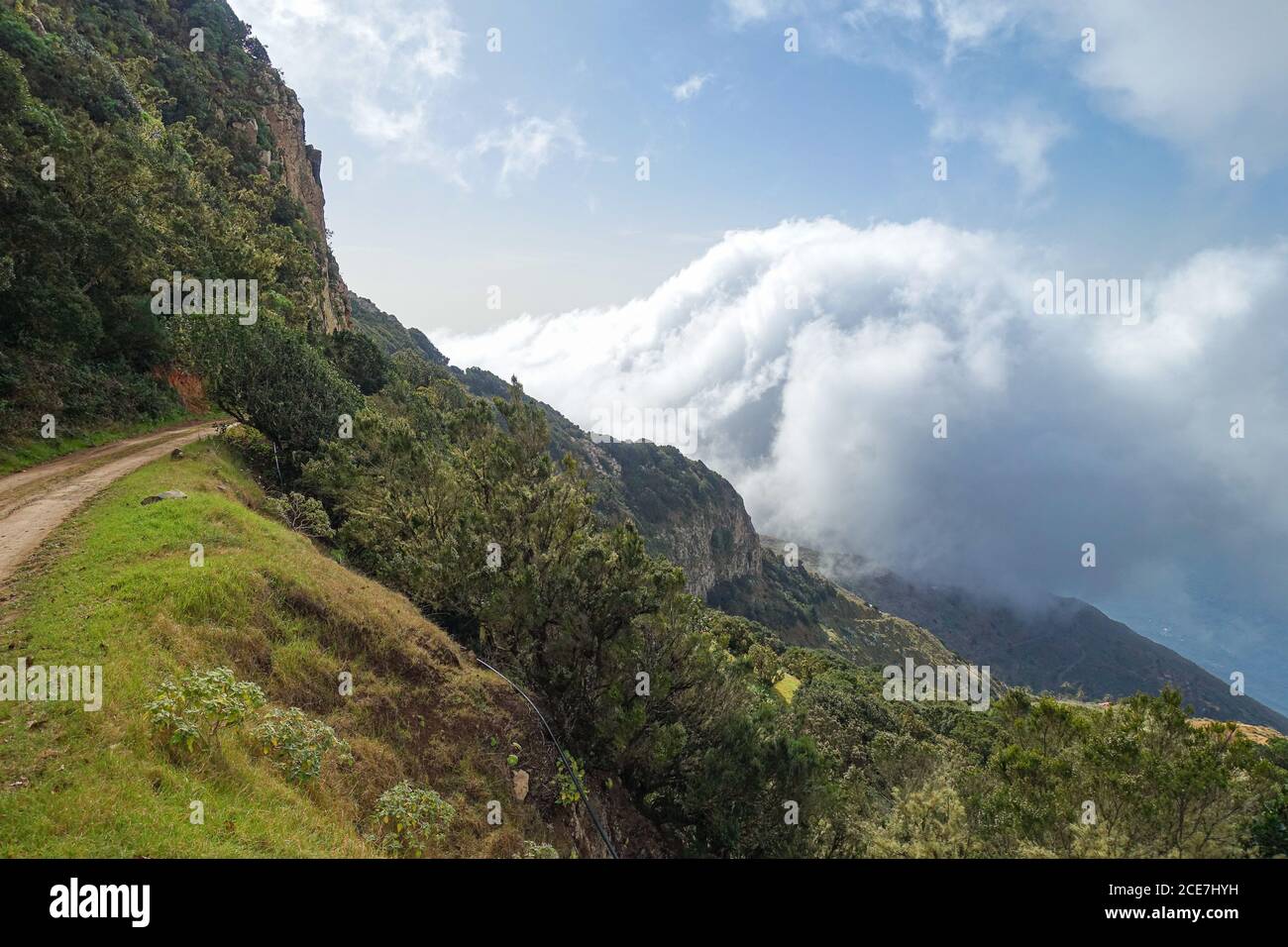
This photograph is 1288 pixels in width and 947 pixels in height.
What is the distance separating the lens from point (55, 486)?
20.9 meters

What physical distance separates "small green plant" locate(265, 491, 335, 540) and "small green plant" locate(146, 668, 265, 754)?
1481 cm

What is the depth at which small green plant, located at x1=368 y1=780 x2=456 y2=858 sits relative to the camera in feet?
34.8

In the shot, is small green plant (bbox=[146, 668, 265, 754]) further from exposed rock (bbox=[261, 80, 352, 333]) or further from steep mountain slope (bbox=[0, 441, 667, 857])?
exposed rock (bbox=[261, 80, 352, 333])

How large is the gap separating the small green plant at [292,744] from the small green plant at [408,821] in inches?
51.0

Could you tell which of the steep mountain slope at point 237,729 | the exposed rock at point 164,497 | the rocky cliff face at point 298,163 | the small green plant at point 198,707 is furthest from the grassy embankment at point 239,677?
the rocky cliff face at point 298,163

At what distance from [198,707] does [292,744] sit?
1.77 m

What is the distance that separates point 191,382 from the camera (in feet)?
126

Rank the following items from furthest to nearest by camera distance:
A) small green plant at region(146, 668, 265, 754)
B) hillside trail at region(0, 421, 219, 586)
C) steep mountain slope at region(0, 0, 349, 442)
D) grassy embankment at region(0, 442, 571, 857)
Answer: steep mountain slope at region(0, 0, 349, 442), hillside trail at region(0, 421, 219, 586), small green plant at region(146, 668, 265, 754), grassy embankment at region(0, 442, 571, 857)


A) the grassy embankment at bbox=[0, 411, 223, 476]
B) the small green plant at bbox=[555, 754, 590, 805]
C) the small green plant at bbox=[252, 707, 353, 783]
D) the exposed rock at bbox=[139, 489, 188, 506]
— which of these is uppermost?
the grassy embankment at bbox=[0, 411, 223, 476]

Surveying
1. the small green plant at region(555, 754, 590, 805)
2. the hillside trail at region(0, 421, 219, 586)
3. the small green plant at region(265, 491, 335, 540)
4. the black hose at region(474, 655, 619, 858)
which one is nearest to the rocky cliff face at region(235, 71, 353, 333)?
the hillside trail at region(0, 421, 219, 586)

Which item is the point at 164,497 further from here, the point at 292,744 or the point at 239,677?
the point at 292,744
